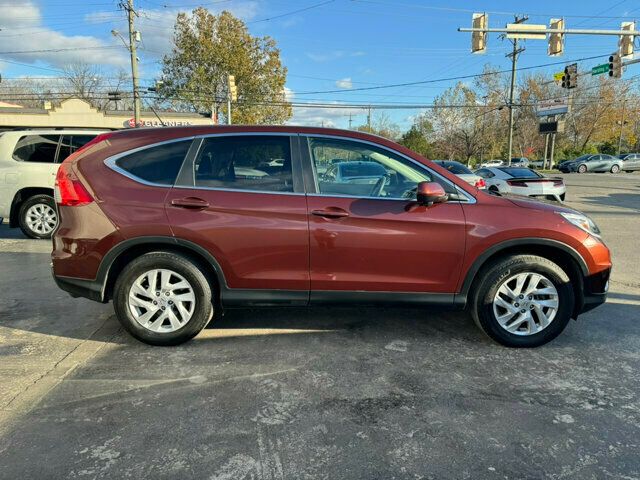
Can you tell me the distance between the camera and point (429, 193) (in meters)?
3.51

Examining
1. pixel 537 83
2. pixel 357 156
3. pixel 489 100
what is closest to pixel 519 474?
pixel 357 156

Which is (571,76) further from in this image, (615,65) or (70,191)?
(70,191)

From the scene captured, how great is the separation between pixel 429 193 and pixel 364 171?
→ 0.64 m

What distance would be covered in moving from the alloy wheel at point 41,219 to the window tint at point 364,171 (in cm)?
672

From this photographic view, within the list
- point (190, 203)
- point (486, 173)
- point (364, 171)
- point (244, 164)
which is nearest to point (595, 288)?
point (364, 171)

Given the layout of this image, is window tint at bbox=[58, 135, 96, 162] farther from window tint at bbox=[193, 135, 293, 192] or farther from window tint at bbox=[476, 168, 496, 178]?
window tint at bbox=[476, 168, 496, 178]

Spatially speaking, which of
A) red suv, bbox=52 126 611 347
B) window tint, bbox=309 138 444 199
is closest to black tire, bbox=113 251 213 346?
red suv, bbox=52 126 611 347

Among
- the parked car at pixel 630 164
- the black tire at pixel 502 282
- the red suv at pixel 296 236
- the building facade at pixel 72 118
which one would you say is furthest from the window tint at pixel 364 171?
the parked car at pixel 630 164

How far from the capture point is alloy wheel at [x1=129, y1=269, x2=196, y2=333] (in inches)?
147

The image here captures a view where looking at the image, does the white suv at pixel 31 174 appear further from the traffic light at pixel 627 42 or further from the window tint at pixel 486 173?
the traffic light at pixel 627 42

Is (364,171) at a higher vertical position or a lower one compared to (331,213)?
higher

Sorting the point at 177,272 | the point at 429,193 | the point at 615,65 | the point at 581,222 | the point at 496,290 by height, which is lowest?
the point at 496,290

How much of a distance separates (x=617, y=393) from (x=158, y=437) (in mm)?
2978

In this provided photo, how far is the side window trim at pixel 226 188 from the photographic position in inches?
145
